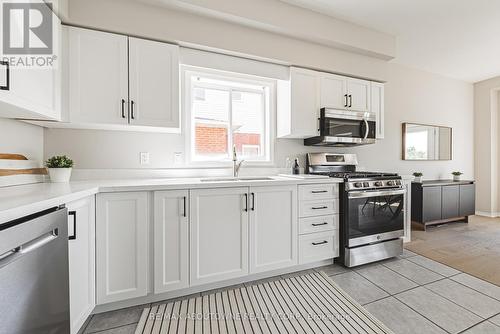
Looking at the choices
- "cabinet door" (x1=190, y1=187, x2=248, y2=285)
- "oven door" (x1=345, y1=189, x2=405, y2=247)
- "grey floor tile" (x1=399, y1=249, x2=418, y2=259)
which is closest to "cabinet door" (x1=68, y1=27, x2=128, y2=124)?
"cabinet door" (x1=190, y1=187, x2=248, y2=285)

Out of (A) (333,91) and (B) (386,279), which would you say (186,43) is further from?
(B) (386,279)

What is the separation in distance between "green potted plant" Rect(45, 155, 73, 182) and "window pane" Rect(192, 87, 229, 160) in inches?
45.2

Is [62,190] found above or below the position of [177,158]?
below

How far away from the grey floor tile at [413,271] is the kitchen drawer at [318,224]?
2.51ft

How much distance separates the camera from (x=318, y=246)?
Answer: 7.53 feet

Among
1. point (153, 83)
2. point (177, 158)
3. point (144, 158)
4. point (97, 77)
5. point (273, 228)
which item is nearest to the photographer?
point (97, 77)

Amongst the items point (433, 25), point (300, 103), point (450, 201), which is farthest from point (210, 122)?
point (450, 201)

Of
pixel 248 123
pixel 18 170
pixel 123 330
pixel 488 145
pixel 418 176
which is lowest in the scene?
pixel 123 330

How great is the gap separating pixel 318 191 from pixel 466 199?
364 centimetres

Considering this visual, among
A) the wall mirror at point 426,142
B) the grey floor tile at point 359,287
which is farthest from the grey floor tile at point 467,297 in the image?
the wall mirror at point 426,142

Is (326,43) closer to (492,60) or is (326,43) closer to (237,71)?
(237,71)

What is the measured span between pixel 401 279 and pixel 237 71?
2622 mm

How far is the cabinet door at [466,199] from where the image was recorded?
3961 mm

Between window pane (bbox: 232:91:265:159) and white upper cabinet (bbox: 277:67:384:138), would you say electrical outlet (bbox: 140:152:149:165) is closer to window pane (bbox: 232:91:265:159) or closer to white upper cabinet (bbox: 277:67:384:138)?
window pane (bbox: 232:91:265:159)
